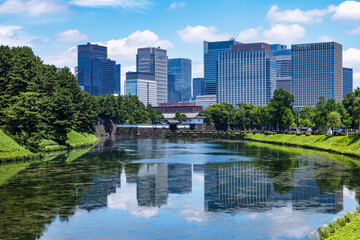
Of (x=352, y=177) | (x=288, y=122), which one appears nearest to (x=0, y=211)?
(x=352, y=177)

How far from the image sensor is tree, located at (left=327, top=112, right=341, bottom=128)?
108750 mm

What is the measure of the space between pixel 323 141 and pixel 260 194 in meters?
65.5

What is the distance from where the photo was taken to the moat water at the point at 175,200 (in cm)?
3166

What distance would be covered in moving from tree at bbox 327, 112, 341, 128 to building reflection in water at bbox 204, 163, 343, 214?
52997 millimetres

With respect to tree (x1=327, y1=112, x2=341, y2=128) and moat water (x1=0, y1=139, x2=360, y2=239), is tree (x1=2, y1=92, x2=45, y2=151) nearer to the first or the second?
moat water (x1=0, y1=139, x2=360, y2=239)

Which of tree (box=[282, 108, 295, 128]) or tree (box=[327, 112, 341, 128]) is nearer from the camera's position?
tree (box=[327, 112, 341, 128])

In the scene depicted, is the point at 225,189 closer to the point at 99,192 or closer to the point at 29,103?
the point at 99,192

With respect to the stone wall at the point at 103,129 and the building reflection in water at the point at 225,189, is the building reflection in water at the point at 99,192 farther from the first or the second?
the stone wall at the point at 103,129

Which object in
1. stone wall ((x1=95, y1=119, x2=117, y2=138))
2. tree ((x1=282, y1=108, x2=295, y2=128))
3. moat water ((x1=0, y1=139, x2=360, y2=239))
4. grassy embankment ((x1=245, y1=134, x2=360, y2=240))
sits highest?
tree ((x1=282, y1=108, x2=295, y2=128))

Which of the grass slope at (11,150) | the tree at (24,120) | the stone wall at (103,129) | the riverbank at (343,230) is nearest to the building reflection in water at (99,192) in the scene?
the riverbank at (343,230)

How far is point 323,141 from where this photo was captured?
343 feet

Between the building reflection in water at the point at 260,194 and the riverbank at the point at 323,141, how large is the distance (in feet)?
98.7

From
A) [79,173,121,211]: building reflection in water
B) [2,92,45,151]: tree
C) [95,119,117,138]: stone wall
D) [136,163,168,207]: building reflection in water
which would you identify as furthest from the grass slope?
[95,119,117,138]: stone wall

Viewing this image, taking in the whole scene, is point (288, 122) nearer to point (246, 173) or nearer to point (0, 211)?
point (246, 173)
